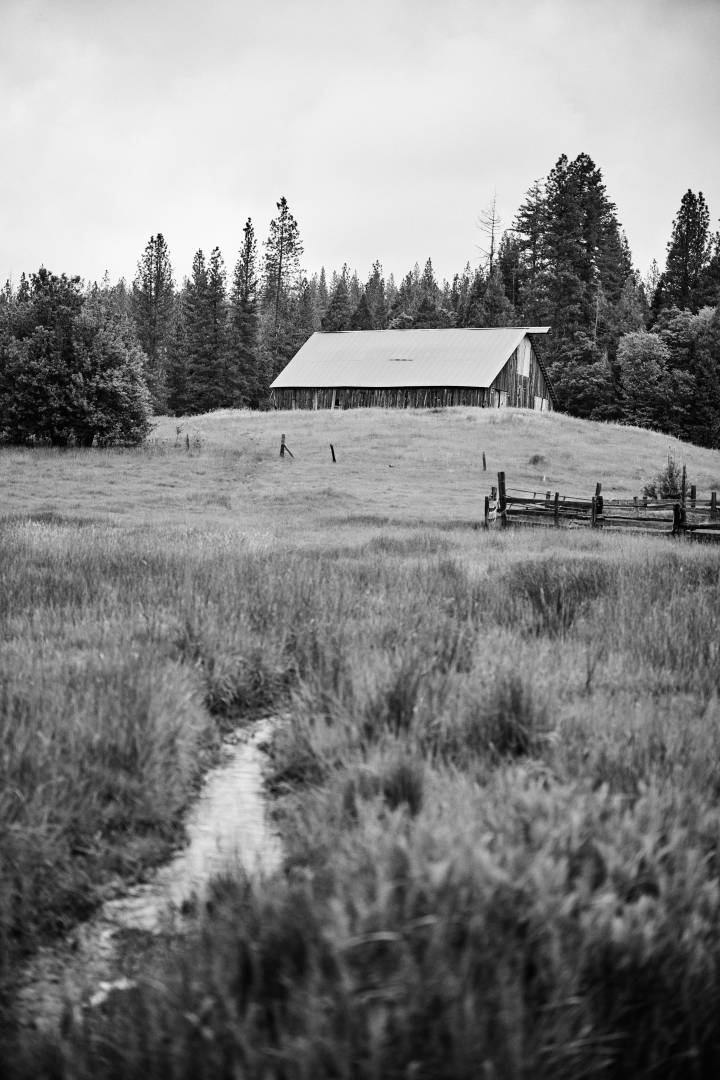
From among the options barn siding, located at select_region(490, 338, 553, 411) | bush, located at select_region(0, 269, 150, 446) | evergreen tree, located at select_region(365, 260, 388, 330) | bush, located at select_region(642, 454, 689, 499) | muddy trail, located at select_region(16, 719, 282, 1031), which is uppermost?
evergreen tree, located at select_region(365, 260, 388, 330)

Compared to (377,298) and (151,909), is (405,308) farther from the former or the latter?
(151,909)

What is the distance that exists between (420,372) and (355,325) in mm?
44003

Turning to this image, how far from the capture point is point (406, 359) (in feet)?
208

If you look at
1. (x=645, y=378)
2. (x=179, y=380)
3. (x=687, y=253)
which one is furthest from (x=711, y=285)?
(x=179, y=380)

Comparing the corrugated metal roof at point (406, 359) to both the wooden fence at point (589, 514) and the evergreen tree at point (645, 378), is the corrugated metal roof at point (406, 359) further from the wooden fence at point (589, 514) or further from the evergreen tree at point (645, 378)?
the wooden fence at point (589, 514)

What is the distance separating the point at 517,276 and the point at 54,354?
8362 cm

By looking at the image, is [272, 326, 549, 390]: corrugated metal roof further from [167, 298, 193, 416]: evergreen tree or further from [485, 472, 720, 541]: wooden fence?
[485, 472, 720, 541]: wooden fence

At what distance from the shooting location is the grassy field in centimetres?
163

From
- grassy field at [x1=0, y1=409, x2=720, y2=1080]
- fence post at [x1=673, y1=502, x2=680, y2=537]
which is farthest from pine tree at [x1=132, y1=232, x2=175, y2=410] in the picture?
grassy field at [x1=0, y1=409, x2=720, y2=1080]

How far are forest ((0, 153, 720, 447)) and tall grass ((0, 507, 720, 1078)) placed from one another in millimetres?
34933

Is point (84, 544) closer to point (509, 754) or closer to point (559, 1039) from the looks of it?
point (509, 754)

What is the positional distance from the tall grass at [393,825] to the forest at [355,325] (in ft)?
115

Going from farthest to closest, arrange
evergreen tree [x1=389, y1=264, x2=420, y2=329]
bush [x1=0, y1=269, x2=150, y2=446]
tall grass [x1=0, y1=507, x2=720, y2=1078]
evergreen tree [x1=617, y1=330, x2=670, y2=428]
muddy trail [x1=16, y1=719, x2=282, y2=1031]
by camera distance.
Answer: evergreen tree [x1=389, y1=264, x2=420, y2=329] → evergreen tree [x1=617, y1=330, x2=670, y2=428] → bush [x1=0, y1=269, x2=150, y2=446] → muddy trail [x1=16, y1=719, x2=282, y2=1031] → tall grass [x1=0, y1=507, x2=720, y2=1078]

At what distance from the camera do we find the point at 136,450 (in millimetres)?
38375
